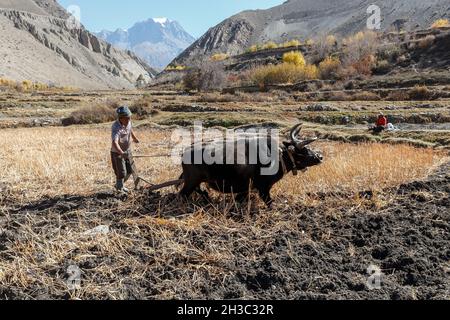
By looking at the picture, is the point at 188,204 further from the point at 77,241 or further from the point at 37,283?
the point at 37,283

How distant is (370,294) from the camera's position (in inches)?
180

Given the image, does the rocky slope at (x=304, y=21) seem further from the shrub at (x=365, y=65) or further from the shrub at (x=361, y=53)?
the shrub at (x=365, y=65)

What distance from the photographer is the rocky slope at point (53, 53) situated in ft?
394

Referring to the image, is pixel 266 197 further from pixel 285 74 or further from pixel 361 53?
pixel 361 53

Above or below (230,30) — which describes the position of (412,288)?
below

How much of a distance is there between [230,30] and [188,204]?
18415 centimetres

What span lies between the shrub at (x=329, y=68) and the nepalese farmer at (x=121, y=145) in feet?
170

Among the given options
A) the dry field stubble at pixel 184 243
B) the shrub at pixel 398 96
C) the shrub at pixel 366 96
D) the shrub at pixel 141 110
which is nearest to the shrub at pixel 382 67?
the shrub at pixel 366 96

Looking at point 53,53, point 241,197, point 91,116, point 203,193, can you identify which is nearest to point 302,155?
point 241,197

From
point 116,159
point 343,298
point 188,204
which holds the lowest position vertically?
point 343,298

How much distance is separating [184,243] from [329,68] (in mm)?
57570

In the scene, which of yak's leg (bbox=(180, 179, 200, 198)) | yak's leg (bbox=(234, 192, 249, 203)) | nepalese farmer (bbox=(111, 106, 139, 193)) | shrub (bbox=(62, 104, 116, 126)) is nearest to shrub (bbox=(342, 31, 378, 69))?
shrub (bbox=(62, 104, 116, 126))

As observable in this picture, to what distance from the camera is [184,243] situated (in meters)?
5.61

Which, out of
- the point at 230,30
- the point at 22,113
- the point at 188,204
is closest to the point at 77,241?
the point at 188,204
